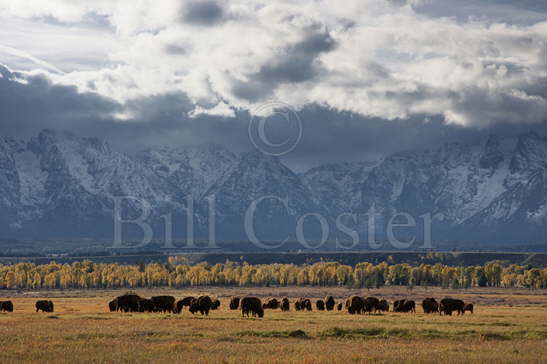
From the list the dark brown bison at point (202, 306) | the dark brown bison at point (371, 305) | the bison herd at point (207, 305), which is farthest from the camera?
the dark brown bison at point (371, 305)

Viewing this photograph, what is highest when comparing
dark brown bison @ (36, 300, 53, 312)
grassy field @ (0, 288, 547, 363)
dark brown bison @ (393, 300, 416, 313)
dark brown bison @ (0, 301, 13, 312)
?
grassy field @ (0, 288, 547, 363)

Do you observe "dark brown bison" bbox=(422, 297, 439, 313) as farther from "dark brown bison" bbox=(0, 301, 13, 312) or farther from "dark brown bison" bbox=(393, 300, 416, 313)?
"dark brown bison" bbox=(0, 301, 13, 312)

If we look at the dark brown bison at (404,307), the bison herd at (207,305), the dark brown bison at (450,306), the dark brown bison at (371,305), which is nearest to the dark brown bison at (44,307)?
the bison herd at (207,305)

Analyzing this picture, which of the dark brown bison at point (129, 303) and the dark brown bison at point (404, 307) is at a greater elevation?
the dark brown bison at point (129, 303)

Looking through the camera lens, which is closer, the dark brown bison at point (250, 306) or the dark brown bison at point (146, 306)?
the dark brown bison at point (250, 306)

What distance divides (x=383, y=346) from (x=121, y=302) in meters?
43.0

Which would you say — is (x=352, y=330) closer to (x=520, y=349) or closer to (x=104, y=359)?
(x=520, y=349)

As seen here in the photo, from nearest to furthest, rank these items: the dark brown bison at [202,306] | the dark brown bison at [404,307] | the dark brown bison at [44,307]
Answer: the dark brown bison at [202,306]
the dark brown bison at [44,307]
the dark brown bison at [404,307]

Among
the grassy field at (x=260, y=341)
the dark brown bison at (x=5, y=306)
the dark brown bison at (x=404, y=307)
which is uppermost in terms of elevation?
the grassy field at (x=260, y=341)

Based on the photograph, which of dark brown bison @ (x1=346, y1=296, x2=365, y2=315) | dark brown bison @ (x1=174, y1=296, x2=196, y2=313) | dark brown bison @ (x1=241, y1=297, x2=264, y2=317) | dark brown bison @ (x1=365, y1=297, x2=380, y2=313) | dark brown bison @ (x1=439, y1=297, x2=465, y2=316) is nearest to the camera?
dark brown bison @ (x1=241, y1=297, x2=264, y2=317)

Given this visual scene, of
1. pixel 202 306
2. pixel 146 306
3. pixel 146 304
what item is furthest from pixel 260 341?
pixel 146 304

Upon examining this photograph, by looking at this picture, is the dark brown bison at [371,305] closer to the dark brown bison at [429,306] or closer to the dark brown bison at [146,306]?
the dark brown bison at [429,306]

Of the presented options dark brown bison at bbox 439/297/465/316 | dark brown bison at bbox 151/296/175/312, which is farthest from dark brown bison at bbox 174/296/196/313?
dark brown bison at bbox 439/297/465/316

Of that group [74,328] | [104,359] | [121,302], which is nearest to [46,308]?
[121,302]
